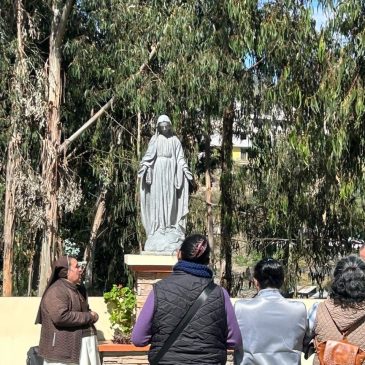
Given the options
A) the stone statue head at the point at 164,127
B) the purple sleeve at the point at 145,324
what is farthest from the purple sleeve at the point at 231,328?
the stone statue head at the point at 164,127

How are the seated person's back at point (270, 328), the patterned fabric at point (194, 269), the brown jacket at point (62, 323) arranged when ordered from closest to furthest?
the patterned fabric at point (194, 269) → the seated person's back at point (270, 328) → the brown jacket at point (62, 323)

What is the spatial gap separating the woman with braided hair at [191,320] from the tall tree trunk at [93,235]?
13.2 meters

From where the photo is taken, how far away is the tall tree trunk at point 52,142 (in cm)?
1488

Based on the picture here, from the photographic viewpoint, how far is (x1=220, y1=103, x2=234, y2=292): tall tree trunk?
15.4 m

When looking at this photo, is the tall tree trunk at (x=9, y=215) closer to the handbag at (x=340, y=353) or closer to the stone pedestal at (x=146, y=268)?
the stone pedestal at (x=146, y=268)

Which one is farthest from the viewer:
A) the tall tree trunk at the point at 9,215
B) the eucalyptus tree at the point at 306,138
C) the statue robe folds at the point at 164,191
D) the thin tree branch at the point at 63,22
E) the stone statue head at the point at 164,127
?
the thin tree branch at the point at 63,22

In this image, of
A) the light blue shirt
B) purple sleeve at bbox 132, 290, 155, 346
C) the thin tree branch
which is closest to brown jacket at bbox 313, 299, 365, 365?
the light blue shirt

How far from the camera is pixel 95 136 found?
15.8 metres

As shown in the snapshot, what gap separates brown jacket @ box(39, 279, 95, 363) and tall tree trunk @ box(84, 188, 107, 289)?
11374 millimetres

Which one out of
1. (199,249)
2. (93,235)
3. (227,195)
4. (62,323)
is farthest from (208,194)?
(199,249)

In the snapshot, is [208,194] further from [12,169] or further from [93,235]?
[12,169]

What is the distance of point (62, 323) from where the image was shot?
5242mm

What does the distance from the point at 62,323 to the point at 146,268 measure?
3.13 meters

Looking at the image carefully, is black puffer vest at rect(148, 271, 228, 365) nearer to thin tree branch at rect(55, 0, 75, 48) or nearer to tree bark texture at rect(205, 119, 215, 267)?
tree bark texture at rect(205, 119, 215, 267)
